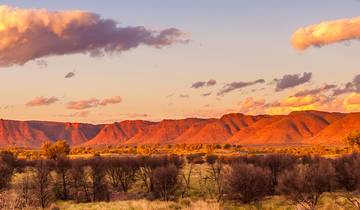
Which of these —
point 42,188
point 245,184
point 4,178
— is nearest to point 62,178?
point 4,178

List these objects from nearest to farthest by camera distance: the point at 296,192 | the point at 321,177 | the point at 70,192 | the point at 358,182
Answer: the point at 296,192 < the point at 321,177 < the point at 358,182 < the point at 70,192

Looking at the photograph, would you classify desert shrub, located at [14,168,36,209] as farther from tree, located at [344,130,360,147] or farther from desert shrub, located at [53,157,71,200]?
tree, located at [344,130,360,147]

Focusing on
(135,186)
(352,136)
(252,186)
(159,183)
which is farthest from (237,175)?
(352,136)

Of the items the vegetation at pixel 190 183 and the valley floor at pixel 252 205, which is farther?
the vegetation at pixel 190 183

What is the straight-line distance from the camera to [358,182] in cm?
4847

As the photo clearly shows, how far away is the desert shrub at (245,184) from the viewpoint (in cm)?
4294

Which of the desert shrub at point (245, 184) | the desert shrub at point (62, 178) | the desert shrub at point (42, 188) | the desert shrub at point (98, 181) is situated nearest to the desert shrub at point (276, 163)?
the desert shrub at point (245, 184)

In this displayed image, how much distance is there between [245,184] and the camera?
4303 centimetres

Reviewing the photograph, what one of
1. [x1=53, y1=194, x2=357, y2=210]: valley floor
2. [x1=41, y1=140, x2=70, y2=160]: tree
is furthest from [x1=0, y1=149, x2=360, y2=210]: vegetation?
[x1=41, y1=140, x2=70, y2=160]: tree

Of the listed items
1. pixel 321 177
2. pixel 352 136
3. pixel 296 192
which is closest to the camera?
pixel 296 192

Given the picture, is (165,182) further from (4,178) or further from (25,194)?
(4,178)

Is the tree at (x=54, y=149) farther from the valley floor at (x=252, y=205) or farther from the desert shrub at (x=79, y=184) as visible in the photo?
the valley floor at (x=252, y=205)

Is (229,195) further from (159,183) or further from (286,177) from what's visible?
(159,183)

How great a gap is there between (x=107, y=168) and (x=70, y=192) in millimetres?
7058
